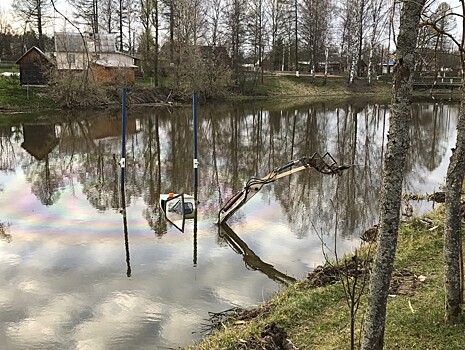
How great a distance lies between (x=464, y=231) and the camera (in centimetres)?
828

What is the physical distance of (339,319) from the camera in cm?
576

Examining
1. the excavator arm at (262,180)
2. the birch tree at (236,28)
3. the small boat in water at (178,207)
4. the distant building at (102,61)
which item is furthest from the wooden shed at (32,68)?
the excavator arm at (262,180)

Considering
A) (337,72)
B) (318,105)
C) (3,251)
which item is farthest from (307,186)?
(337,72)

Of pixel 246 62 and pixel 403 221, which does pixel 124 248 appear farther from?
pixel 246 62

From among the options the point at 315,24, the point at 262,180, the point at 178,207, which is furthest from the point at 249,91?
the point at 262,180

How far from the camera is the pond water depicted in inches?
290

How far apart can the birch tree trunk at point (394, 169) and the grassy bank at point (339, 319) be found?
1.40 m

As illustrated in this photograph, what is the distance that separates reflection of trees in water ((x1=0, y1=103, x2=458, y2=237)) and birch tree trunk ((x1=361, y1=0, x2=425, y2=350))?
7010 millimetres

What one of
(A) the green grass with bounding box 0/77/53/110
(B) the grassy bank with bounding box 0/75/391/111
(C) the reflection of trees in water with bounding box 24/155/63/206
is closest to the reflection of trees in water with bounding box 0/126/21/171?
(C) the reflection of trees in water with bounding box 24/155/63/206

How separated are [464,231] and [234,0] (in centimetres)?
4796

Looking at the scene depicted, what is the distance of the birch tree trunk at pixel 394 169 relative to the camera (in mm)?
3215

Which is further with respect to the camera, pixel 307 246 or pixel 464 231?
pixel 307 246

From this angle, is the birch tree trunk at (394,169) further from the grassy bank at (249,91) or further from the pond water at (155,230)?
the grassy bank at (249,91)

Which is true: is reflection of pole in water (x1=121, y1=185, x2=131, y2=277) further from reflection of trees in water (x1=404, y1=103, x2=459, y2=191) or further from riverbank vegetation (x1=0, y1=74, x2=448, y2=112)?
riverbank vegetation (x1=0, y1=74, x2=448, y2=112)
